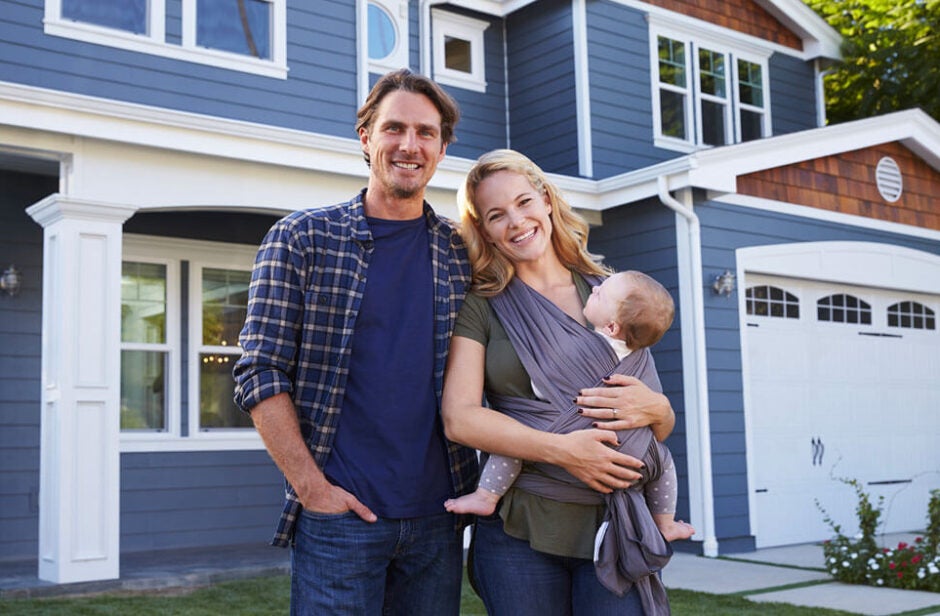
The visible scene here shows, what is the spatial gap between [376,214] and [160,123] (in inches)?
195

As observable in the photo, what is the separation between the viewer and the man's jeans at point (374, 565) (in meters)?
2.48

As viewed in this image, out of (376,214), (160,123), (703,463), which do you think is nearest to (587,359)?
(376,214)

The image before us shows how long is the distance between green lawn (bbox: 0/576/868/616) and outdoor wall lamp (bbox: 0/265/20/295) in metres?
2.72

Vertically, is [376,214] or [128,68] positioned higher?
[128,68]

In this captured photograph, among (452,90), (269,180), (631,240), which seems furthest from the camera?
(452,90)

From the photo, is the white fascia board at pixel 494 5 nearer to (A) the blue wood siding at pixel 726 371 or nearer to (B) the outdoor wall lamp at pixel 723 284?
(A) the blue wood siding at pixel 726 371

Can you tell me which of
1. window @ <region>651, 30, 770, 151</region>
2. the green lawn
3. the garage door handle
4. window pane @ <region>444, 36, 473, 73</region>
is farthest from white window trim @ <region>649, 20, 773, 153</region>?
the green lawn

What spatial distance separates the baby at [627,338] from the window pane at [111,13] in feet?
22.6

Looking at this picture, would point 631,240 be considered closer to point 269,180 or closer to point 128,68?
point 269,180

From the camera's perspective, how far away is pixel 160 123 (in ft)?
23.6

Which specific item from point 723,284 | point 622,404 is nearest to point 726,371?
point 723,284

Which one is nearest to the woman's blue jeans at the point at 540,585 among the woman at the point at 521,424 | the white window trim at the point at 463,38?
the woman at the point at 521,424

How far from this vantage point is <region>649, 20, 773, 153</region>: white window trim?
11211 mm

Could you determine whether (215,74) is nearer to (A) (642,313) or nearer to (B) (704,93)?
(B) (704,93)
